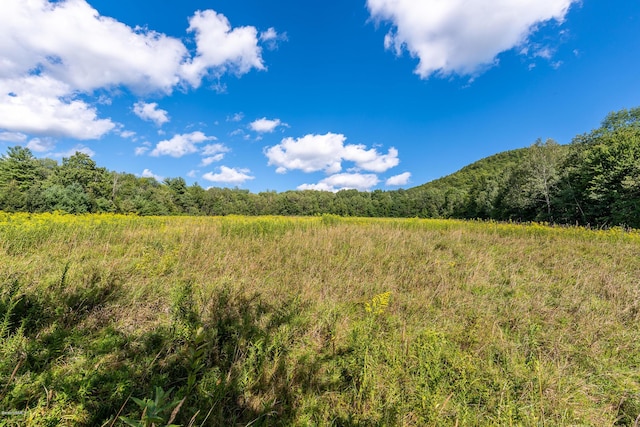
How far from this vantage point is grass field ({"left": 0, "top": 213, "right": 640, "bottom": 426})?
1.79 metres

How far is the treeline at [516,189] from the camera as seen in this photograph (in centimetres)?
1872

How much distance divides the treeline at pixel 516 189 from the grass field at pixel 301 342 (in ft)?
34.2

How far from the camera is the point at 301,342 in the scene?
100 inches

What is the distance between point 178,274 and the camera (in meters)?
3.91

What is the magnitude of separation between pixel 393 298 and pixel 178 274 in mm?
3661

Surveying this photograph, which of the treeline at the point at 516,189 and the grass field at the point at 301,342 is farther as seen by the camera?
the treeline at the point at 516,189

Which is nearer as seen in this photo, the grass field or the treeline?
the grass field

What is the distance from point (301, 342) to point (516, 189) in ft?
116

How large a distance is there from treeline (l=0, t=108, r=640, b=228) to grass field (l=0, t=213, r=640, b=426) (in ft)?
34.2

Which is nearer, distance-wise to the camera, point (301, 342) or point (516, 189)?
point (301, 342)

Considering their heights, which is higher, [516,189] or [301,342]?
[516,189]

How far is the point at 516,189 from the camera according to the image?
1089 inches

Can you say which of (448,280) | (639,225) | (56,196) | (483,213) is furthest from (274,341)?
(483,213)

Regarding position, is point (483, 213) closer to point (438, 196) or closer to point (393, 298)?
point (438, 196)
